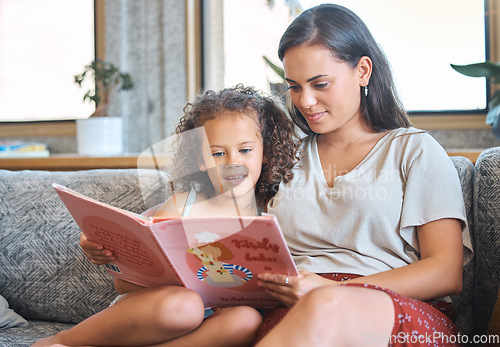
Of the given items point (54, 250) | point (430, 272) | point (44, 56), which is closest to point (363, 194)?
point (430, 272)

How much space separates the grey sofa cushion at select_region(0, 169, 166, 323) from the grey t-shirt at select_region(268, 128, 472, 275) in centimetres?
49

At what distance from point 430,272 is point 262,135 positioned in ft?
1.64

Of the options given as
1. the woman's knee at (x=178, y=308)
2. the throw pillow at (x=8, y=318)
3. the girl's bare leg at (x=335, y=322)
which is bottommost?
the throw pillow at (x=8, y=318)

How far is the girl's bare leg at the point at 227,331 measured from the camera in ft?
3.13

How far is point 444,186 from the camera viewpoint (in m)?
1.03

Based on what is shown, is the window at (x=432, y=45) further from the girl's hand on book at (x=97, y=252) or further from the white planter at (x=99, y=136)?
the girl's hand on book at (x=97, y=252)

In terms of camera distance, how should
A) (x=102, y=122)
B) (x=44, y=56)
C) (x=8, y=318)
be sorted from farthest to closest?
(x=44, y=56) → (x=102, y=122) → (x=8, y=318)

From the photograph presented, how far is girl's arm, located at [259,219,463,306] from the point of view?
3.16ft

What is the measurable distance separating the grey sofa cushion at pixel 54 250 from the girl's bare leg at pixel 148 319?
42 centimetres

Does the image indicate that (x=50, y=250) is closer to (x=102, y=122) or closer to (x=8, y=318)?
(x=8, y=318)

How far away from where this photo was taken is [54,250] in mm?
1476

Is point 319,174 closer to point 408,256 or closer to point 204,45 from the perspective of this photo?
point 408,256

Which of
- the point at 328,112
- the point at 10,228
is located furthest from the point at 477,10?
the point at 10,228

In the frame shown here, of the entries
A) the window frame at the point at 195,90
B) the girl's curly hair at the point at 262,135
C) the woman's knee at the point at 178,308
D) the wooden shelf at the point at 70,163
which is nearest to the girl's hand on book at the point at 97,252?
the woman's knee at the point at 178,308
